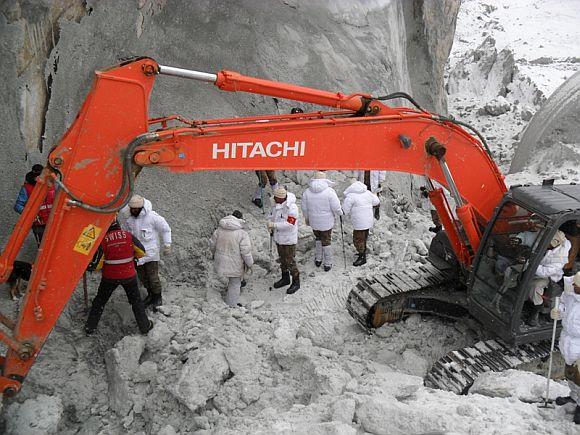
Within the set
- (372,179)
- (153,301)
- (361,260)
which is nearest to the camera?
(153,301)

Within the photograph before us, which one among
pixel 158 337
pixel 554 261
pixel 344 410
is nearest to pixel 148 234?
pixel 158 337

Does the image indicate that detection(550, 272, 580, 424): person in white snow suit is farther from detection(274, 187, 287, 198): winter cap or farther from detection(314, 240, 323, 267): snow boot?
detection(314, 240, 323, 267): snow boot

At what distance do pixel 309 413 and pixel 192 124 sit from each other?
284 centimetres

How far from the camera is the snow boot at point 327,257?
29.6 ft

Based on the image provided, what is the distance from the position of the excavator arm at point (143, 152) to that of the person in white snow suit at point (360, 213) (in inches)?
100

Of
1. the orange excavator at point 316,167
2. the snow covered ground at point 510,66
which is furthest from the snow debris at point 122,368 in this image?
the snow covered ground at point 510,66

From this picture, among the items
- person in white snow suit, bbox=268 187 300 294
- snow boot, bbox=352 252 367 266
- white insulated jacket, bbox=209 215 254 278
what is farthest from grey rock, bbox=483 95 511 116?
white insulated jacket, bbox=209 215 254 278

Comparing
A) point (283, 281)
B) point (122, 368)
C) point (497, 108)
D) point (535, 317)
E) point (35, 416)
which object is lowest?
point (35, 416)

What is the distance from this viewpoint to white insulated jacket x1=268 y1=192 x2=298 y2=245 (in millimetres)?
8352

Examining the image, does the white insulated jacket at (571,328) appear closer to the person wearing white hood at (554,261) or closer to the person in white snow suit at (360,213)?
the person wearing white hood at (554,261)

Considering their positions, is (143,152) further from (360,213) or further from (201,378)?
(360,213)

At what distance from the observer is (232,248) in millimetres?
7926

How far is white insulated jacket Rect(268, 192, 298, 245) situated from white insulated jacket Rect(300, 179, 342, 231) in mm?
450

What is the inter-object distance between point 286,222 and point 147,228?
1.81 metres
